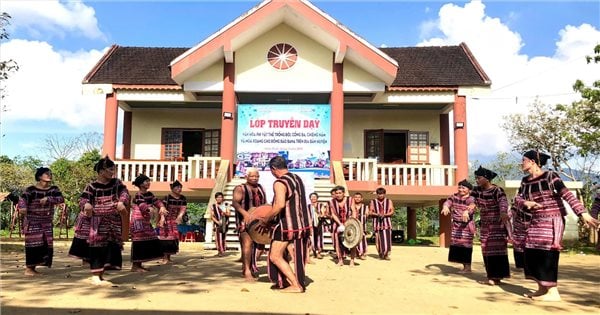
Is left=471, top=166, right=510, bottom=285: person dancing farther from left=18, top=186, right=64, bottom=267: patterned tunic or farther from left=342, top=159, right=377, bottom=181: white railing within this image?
left=342, top=159, right=377, bottom=181: white railing

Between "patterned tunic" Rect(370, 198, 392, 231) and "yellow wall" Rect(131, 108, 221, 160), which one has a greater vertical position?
"yellow wall" Rect(131, 108, 221, 160)

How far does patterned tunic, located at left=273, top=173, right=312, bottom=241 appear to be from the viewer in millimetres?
5699

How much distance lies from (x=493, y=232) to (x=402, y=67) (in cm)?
1128

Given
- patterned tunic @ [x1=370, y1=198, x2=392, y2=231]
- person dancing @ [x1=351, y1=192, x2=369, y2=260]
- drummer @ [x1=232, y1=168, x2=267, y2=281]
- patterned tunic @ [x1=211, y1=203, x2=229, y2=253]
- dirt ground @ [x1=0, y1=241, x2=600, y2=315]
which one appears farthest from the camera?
patterned tunic @ [x1=211, y1=203, x2=229, y2=253]

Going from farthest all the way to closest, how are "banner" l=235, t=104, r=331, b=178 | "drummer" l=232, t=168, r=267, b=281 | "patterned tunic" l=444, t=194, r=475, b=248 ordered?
"banner" l=235, t=104, r=331, b=178
"patterned tunic" l=444, t=194, r=475, b=248
"drummer" l=232, t=168, r=267, b=281

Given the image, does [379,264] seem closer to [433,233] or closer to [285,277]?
[285,277]

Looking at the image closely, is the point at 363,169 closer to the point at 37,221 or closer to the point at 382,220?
the point at 382,220

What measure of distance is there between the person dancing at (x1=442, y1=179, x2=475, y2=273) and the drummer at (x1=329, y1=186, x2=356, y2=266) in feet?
6.48

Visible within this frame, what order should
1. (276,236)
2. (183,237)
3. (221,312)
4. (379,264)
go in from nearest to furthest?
(221,312), (276,236), (379,264), (183,237)

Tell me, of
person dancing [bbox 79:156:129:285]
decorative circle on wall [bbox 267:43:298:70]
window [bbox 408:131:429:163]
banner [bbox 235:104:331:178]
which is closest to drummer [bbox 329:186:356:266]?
person dancing [bbox 79:156:129:285]

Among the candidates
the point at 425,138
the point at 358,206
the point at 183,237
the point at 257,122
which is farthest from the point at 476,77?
the point at 183,237

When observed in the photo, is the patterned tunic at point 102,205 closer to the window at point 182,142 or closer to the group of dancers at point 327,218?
the group of dancers at point 327,218

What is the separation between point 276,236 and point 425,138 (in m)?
12.8

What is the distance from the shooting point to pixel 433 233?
106ft
